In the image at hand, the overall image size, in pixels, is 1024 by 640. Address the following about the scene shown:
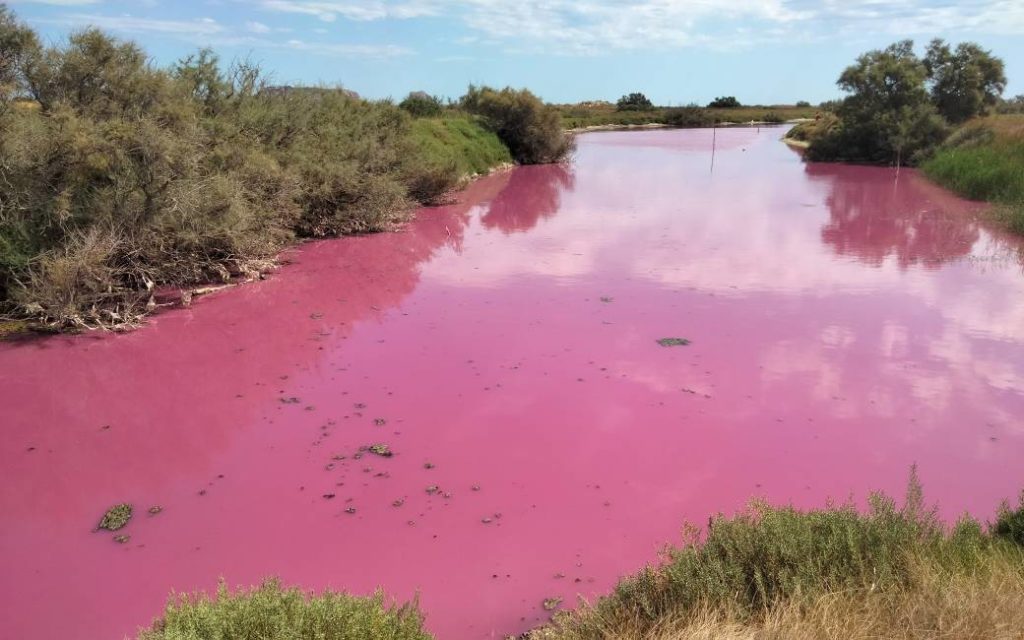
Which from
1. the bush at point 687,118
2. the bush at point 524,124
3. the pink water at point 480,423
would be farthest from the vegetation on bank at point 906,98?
the bush at point 687,118

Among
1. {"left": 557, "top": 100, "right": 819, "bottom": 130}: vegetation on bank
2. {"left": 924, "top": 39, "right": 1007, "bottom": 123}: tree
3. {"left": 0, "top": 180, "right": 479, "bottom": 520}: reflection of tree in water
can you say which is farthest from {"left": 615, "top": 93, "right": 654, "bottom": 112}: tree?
{"left": 0, "top": 180, "right": 479, "bottom": 520}: reflection of tree in water

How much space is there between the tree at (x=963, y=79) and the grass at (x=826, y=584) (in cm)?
3668

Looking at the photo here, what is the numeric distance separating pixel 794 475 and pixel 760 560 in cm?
225

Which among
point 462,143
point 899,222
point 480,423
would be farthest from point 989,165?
point 480,423

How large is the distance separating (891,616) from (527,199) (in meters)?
20.8

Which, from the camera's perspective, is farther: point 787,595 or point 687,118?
point 687,118

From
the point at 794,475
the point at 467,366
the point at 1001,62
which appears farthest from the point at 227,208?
the point at 1001,62

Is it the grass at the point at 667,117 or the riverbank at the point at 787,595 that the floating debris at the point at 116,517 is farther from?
the grass at the point at 667,117

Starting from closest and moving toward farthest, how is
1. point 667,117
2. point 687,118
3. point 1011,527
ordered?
point 1011,527
point 687,118
point 667,117

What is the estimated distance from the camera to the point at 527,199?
2348cm

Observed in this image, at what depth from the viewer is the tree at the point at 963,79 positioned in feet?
113

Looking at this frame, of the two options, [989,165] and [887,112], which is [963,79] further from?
[989,165]

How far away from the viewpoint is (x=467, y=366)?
324 inches

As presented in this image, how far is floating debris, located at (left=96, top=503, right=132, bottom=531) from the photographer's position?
5258mm
